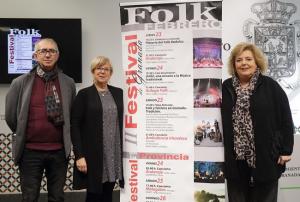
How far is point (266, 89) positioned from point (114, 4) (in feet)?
6.70

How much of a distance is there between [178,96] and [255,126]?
19.2 inches

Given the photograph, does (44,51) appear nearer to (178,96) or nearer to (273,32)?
(178,96)

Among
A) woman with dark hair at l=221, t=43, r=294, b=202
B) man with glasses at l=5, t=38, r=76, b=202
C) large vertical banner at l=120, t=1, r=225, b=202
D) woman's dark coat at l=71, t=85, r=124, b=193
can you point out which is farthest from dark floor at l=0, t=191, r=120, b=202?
woman with dark hair at l=221, t=43, r=294, b=202

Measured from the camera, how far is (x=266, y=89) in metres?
2.12

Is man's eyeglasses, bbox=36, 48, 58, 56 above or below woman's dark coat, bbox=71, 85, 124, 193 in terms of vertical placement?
above

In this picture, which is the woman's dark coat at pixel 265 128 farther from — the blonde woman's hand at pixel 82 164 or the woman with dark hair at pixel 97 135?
the blonde woman's hand at pixel 82 164

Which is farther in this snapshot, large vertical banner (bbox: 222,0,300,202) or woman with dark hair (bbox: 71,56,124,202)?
large vertical banner (bbox: 222,0,300,202)

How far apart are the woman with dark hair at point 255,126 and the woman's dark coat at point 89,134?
693mm

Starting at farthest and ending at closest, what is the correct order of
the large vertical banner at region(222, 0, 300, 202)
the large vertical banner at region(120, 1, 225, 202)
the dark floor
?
the dark floor → the large vertical banner at region(222, 0, 300, 202) → the large vertical banner at region(120, 1, 225, 202)

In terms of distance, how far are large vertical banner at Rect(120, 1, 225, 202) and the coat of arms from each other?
1586 mm

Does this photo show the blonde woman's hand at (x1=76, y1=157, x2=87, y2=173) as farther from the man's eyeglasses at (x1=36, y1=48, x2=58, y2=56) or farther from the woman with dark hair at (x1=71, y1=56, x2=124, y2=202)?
the man's eyeglasses at (x1=36, y1=48, x2=58, y2=56)

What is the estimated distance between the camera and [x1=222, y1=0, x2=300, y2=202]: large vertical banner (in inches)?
134

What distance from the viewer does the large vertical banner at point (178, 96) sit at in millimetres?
1990

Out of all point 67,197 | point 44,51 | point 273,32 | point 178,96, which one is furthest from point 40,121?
point 273,32
